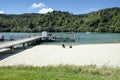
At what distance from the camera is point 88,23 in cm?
13962

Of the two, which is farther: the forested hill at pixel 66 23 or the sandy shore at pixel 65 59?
the forested hill at pixel 66 23

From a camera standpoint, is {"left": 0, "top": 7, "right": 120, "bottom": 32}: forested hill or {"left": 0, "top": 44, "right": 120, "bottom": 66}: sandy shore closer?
{"left": 0, "top": 44, "right": 120, "bottom": 66}: sandy shore

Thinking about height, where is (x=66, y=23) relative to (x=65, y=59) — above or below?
above

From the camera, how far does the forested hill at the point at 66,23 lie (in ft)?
433

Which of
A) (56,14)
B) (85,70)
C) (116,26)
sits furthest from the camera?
(56,14)

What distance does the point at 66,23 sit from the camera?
472ft

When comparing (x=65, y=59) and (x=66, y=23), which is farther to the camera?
(x=66, y=23)

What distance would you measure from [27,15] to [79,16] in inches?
1453

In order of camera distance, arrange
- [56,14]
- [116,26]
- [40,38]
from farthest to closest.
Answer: [56,14] < [116,26] < [40,38]

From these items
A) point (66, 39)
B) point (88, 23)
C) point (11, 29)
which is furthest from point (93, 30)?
point (66, 39)

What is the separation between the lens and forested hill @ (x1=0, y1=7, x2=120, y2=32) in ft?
433

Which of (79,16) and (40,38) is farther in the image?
(79,16)

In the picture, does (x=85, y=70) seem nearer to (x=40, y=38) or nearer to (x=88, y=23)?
(x=40, y=38)

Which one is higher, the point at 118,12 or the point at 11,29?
the point at 118,12
